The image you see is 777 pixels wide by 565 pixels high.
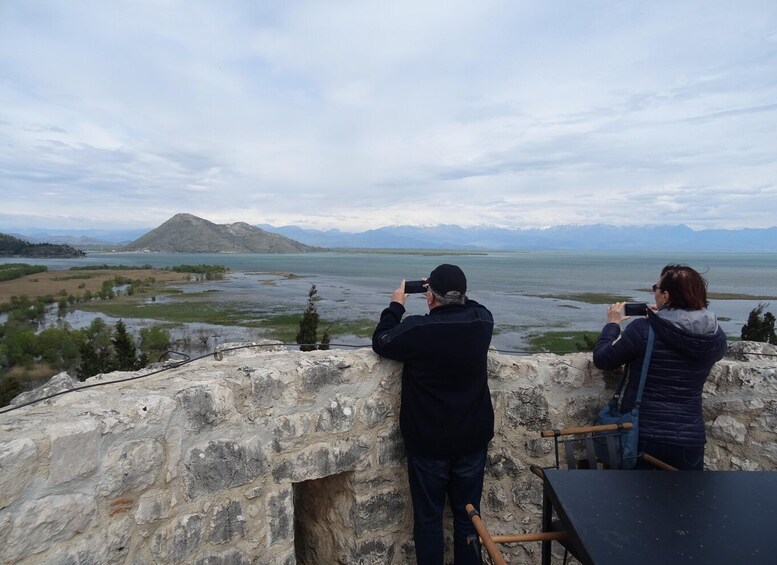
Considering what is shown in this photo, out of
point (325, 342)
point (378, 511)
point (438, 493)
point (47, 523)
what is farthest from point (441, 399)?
point (325, 342)

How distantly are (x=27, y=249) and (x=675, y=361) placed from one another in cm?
14750

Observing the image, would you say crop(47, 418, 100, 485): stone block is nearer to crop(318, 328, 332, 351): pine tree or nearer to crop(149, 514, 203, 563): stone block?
crop(149, 514, 203, 563): stone block

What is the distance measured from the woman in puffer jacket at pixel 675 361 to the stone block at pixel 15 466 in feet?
8.78

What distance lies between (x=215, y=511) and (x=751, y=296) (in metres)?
50.4

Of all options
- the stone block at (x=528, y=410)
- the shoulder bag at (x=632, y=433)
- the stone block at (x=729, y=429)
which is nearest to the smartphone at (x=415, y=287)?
the stone block at (x=528, y=410)

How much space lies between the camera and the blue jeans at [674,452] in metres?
2.50

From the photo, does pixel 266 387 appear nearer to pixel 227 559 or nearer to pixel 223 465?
pixel 223 465

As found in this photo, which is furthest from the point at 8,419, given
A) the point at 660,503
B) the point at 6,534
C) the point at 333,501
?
the point at 660,503

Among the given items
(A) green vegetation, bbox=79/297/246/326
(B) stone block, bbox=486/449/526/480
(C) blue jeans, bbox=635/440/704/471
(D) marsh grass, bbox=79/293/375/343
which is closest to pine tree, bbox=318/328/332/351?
(B) stone block, bbox=486/449/526/480

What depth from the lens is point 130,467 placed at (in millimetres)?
1944

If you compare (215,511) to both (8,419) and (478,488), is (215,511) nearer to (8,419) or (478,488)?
(8,419)

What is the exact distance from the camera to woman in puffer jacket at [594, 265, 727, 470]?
7.89ft

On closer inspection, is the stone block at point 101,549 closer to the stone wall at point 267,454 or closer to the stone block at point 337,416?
the stone wall at point 267,454

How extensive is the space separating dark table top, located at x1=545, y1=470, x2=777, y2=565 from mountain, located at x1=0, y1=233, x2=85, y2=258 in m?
139
